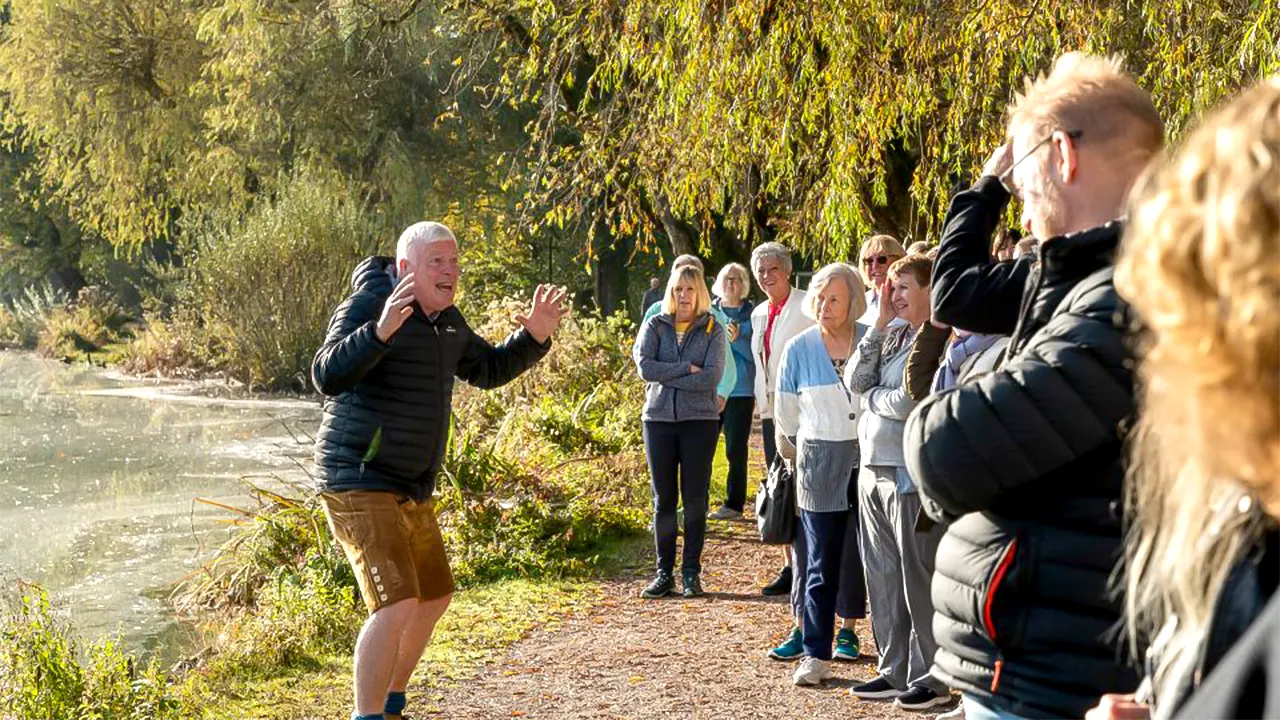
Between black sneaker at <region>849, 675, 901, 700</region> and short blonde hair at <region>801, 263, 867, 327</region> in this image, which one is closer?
black sneaker at <region>849, 675, 901, 700</region>

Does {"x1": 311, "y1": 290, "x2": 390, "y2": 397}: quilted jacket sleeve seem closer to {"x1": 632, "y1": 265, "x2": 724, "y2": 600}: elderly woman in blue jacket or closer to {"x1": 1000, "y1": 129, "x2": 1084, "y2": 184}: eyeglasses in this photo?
{"x1": 1000, "y1": 129, "x2": 1084, "y2": 184}: eyeglasses

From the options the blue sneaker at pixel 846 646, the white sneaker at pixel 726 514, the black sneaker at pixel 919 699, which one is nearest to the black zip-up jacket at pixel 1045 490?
the black sneaker at pixel 919 699

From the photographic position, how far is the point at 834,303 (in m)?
7.23

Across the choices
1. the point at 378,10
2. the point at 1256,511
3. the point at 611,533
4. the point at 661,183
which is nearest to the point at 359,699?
the point at 1256,511

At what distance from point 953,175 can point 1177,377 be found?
959cm

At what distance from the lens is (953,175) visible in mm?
10875

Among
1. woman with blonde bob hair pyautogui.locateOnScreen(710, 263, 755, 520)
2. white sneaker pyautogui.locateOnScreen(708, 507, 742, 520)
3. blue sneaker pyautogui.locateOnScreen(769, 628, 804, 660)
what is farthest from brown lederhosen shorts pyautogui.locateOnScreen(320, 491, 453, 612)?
white sneaker pyautogui.locateOnScreen(708, 507, 742, 520)

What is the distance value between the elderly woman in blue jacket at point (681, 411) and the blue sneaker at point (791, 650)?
1605 mm

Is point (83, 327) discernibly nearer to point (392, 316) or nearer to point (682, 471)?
point (682, 471)

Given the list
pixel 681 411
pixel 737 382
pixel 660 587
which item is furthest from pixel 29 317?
pixel 681 411

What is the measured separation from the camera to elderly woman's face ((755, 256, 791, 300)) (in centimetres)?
963

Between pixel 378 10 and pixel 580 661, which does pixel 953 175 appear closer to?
pixel 580 661

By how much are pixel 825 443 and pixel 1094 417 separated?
4411mm

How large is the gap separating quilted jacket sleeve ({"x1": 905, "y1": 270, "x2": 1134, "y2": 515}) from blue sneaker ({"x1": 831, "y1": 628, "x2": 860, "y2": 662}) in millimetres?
5023
